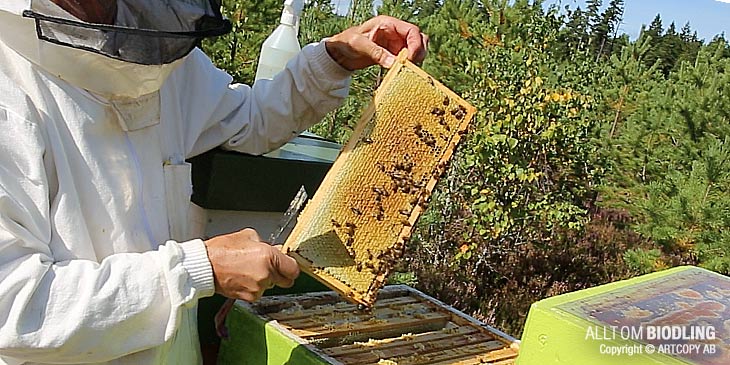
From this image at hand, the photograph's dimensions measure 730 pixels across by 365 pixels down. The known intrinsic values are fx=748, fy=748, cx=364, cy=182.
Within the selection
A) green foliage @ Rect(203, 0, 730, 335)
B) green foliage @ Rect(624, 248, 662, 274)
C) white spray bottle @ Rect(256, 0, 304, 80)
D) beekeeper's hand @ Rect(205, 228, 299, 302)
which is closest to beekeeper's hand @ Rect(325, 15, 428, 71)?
white spray bottle @ Rect(256, 0, 304, 80)

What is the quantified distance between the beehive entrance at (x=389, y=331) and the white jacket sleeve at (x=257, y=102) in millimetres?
437

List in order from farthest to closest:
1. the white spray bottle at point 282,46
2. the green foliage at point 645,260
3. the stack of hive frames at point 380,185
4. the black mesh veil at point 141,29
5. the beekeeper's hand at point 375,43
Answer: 1. the green foliage at point 645,260
2. the white spray bottle at point 282,46
3. the beekeeper's hand at point 375,43
4. the stack of hive frames at point 380,185
5. the black mesh veil at point 141,29

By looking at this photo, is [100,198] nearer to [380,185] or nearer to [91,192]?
[91,192]

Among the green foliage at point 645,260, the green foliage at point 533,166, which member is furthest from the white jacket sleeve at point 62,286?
the green foliage at point 645,260

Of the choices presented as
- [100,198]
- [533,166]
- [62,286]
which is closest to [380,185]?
[100,198]

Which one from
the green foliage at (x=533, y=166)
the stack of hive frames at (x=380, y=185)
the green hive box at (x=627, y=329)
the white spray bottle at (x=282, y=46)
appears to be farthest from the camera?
the green foliage at (x=533, y=166)

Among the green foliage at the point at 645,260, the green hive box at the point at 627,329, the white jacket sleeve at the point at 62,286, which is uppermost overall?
the green hive box at the point at 627,329

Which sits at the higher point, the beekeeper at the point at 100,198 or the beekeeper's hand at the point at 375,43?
the beekeeper's hand at the point at 375,43

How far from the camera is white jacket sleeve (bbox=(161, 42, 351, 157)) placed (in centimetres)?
186

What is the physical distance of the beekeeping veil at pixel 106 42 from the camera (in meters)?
1.24

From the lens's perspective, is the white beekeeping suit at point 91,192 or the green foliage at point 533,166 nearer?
the white beekeeping suit at point 91,192

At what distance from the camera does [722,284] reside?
1530 millimetres

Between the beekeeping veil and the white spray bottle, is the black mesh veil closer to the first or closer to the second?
the beekeeping veil

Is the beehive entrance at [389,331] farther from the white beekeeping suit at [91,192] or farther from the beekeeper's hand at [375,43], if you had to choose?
the beekeeper's hand at [375,43]
